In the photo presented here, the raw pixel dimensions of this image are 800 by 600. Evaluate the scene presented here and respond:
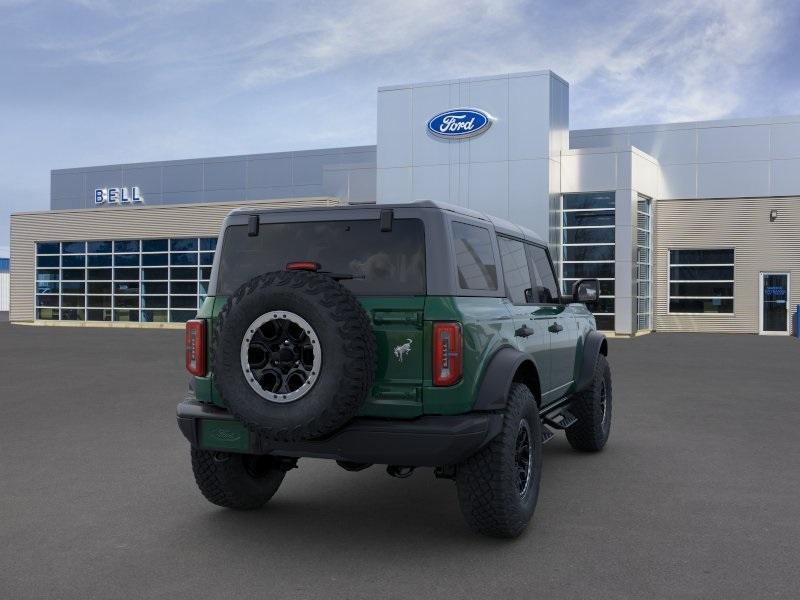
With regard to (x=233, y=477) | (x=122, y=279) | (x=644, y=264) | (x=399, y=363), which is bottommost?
(x=233, y=477)

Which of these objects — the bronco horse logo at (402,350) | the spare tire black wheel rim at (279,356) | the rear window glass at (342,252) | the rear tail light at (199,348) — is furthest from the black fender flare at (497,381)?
the rear tail light at (199,348)

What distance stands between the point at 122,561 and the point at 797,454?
6011mm

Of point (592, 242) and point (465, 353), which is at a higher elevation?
point (592, 242)

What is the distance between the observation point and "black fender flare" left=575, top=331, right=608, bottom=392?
7391 millimetres

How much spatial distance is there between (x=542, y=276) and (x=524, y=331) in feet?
4.84

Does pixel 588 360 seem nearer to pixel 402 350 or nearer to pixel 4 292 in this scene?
pixel 402 350

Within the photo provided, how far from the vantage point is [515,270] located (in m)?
6.10

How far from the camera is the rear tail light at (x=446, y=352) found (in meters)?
4.63

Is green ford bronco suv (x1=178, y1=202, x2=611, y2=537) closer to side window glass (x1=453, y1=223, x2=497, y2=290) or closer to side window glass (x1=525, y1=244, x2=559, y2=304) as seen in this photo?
side window glass (x1=453, y1=223, x2=497, y2=290)

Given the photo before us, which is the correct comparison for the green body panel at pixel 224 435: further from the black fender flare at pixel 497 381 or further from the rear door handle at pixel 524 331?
the rear door handle at pixel 524 331

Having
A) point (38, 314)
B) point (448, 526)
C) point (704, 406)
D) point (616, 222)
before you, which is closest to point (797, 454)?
point (704, 406)

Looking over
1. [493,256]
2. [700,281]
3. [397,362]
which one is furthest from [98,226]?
[397,362]

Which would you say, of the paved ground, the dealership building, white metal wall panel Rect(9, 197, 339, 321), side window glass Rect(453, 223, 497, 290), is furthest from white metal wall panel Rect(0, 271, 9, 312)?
side window glass Rect(453, 223, 497, 290)

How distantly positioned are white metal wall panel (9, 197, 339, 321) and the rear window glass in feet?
85.8
